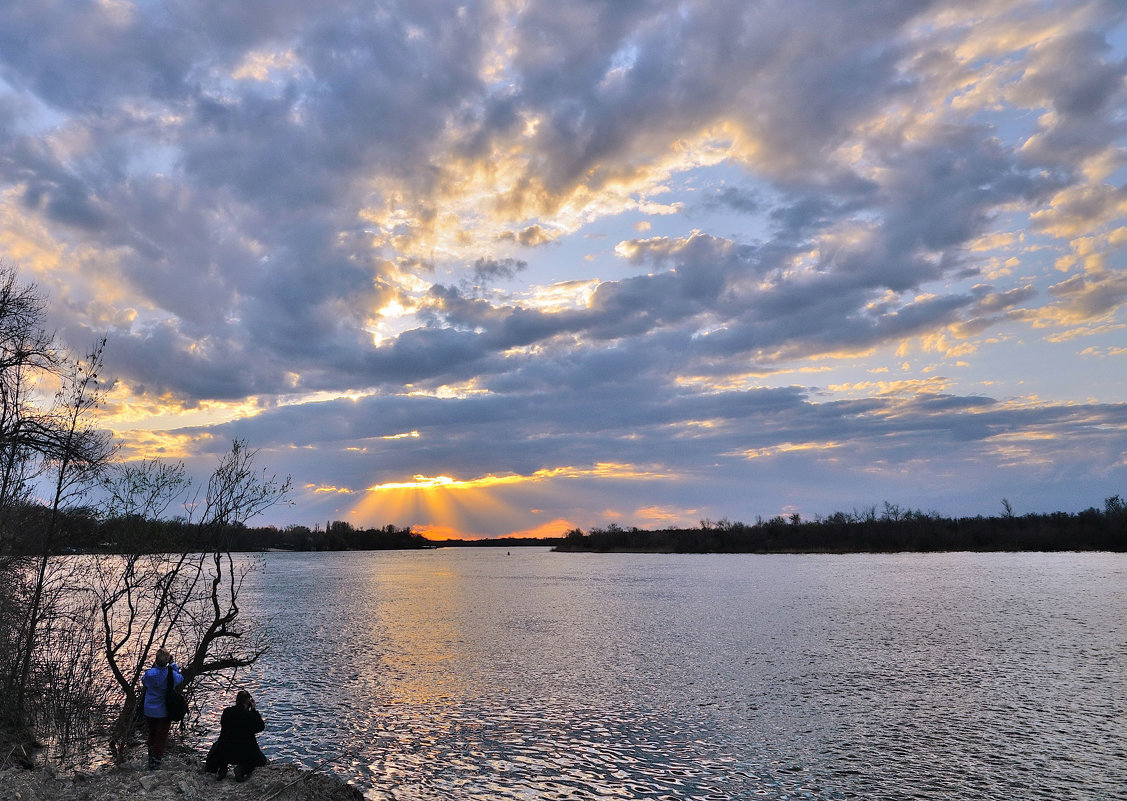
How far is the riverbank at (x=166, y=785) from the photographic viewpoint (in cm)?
1500

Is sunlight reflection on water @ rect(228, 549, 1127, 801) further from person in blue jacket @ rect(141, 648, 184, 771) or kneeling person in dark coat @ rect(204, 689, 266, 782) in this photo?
person in blue jacket @ rect(141, 648, 184, 771)

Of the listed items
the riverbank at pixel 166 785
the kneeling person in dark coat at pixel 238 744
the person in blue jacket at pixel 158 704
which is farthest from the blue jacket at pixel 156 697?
the kneeling person in dark coat at pixel 238 744

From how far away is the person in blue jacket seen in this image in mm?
16859

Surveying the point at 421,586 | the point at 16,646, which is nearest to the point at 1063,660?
the point at 16,646

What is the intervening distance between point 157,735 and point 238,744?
204 cm

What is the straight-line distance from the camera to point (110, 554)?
2122cm

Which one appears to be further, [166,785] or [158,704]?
[158,704]

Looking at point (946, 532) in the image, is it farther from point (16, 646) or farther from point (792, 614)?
point (16, 646)

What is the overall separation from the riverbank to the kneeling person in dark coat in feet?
0.73

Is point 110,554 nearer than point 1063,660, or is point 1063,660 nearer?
point 110,554

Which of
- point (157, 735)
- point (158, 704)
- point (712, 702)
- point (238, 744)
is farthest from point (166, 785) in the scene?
point (712, 702)

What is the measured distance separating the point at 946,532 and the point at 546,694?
653 ft

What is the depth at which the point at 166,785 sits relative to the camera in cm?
1558

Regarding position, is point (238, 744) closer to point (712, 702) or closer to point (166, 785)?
point (166, 785)
